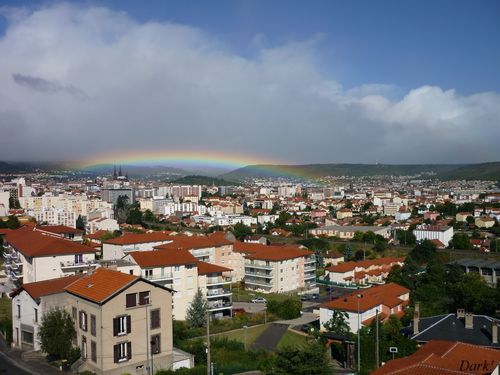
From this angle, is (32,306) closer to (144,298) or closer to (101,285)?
(101,285)

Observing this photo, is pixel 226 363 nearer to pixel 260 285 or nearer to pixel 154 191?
pixel 260 285

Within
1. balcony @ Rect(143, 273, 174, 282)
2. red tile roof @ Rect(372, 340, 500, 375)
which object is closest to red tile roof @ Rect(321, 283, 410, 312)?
balcony @ Rect(143, 273, 174, 282)

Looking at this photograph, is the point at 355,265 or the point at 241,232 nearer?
the point at 355,265

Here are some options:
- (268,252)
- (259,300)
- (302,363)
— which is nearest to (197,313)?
(259,300)

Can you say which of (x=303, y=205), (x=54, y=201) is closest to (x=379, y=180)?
(x=303, y=205)

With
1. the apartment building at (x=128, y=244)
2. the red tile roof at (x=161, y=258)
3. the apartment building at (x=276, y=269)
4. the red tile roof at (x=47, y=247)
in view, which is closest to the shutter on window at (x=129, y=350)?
the red tile roof at (x=161, y=258)

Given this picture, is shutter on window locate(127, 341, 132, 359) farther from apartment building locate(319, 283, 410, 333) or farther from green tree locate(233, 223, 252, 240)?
green tree locate(233, 223, 252, 240)

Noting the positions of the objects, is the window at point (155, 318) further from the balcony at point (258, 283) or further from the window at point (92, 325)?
the balcony at point (258, 283)
